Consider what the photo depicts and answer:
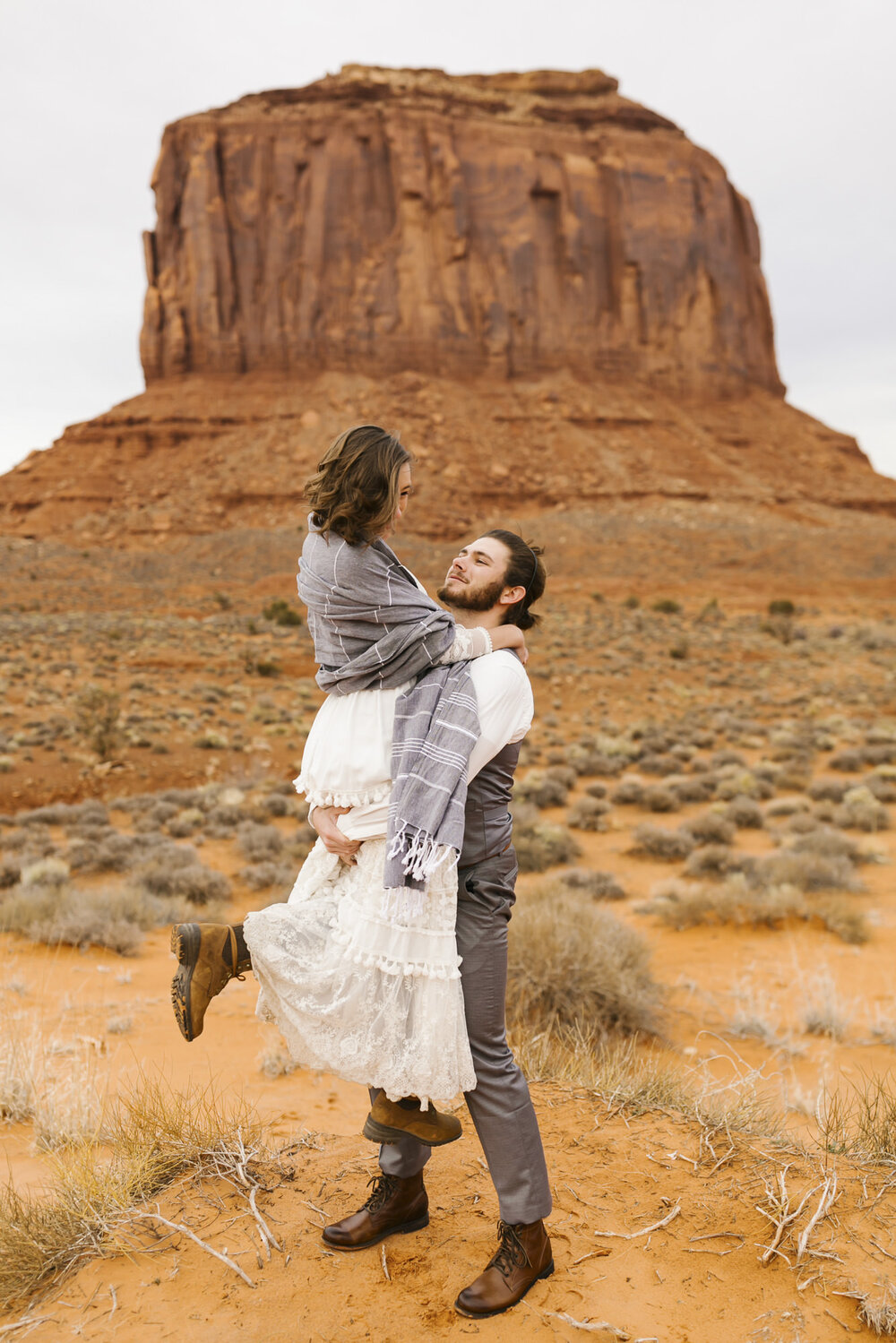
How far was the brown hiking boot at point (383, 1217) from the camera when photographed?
284cm

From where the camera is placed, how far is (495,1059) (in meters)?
2.56

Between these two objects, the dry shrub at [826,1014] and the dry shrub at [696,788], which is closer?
the dry shrub at [826,1014]

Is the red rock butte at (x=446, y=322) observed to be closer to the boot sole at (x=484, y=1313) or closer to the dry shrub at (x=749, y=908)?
the dry shrub at (x=749, y=908)

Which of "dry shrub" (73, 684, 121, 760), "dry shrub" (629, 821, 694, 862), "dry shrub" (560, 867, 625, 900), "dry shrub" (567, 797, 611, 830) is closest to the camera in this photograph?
"dry shrub" (560, 867, 625, 900)

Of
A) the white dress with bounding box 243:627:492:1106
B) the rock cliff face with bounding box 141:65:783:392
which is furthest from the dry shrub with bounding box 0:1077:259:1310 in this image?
the rock cliff face with bounding box 141:65:783:392

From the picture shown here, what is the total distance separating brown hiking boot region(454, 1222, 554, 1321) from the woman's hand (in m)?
1.63

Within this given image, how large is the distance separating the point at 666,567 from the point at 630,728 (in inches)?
1168

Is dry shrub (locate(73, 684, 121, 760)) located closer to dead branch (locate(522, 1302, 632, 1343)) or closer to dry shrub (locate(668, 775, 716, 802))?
dry shrub (locate(668, 775, 716, 802))

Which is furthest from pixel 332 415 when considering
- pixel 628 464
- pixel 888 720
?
pixel 888 720

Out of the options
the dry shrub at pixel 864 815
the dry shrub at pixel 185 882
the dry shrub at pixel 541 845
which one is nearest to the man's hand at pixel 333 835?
the dry shrub at pixel 185 882

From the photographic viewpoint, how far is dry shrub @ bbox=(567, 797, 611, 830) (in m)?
11.2

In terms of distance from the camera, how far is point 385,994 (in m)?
2.46

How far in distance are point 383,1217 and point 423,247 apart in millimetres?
68130

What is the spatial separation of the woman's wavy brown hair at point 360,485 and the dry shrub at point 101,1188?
7.21 feet
